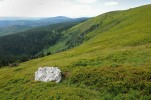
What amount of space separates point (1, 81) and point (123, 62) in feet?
83.9

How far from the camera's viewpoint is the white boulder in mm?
38625

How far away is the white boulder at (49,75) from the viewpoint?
3862 centimetres

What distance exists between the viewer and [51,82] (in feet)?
124

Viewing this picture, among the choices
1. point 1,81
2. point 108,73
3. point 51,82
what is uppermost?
point 108,73

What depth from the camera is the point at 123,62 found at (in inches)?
1617

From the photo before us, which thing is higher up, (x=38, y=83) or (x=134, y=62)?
(x=134, y=62)

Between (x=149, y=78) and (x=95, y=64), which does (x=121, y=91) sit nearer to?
(x=149, y=78)

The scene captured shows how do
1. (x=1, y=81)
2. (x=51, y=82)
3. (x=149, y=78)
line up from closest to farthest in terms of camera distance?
(x=149, y=78) < (x=51, y=82) < (x=1, y=81)

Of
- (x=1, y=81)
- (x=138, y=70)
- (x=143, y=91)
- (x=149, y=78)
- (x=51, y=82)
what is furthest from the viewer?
(x=1, y=81)

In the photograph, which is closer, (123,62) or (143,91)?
(143,91)

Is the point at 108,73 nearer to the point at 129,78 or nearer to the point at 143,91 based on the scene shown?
the point at 129,78

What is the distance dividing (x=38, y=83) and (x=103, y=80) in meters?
12.0

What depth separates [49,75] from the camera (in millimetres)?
40000

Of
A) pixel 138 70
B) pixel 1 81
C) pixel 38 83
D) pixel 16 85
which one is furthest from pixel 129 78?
pixel 1 81
